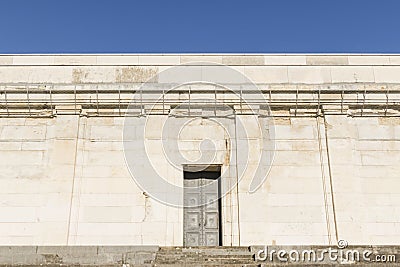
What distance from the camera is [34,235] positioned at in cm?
1543

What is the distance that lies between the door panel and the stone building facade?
0.26ft

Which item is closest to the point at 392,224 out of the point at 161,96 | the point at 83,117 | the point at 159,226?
the point at 159,226

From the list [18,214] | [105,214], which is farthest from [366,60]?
[18,214]

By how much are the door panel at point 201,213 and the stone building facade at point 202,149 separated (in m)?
0.08

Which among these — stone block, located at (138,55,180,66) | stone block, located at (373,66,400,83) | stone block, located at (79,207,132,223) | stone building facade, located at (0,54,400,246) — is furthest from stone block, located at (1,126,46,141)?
stone block, located at (373,66,400,83)

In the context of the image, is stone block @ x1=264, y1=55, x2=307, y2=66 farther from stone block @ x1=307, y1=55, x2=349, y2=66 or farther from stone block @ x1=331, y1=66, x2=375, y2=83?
stone block @ x1=331, y1=66, x2=375, y2=83

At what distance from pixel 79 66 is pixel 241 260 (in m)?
10.0

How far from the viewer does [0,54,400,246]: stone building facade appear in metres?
15.7

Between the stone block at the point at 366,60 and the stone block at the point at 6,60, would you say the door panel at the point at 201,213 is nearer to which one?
the stone block at the point at 366,60

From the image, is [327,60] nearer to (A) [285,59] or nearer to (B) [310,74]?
(B) [310,74]

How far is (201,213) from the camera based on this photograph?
16.7 metres

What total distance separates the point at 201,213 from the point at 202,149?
2.16m

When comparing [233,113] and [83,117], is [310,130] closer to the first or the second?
[233,113]

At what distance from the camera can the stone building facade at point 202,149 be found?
15672mm
